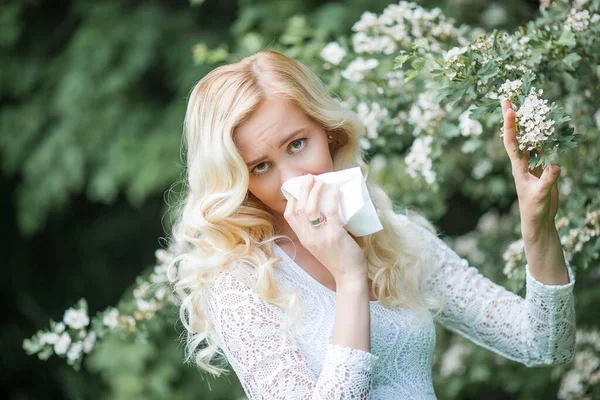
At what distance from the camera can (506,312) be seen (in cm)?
200

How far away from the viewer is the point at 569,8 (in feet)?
6.81

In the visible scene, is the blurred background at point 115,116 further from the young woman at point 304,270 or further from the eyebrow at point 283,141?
the eyebrow at point 283,141

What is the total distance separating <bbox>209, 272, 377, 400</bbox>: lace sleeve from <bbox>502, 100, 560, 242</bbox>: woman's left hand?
46 centimetres

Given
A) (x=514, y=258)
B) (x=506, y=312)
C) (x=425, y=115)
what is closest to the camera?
(x=506, y=312)

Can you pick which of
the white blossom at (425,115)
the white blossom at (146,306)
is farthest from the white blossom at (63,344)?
the white blossom at (425,115)

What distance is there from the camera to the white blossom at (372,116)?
2.35 meters

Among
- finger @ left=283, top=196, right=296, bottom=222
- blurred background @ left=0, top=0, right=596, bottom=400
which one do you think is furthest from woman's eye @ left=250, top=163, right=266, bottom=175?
blurred background @ left=0, top=0, right=596, bottom=400

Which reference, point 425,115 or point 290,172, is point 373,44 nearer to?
point 425,115

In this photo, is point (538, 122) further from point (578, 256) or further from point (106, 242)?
point (106, 242)

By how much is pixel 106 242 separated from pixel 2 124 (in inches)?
43.8

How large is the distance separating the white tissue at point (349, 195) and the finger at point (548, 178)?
36 cm

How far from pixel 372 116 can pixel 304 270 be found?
689mm

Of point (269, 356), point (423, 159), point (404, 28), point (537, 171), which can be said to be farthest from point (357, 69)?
point (269, 356)

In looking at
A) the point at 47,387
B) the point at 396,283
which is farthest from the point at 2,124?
the point at 396,283
